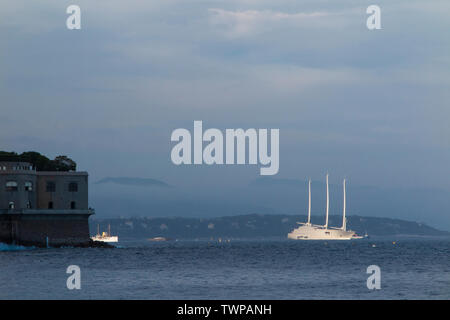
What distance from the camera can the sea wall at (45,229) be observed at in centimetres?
13425

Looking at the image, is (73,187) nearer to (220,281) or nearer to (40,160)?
(40,160)

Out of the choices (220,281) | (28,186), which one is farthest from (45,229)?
(220,281)

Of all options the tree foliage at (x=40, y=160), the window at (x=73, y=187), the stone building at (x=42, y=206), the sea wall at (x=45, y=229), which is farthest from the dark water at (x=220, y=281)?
the tree foliage at (x=40, y=160)

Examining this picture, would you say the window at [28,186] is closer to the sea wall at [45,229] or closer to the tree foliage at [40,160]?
the sea wall at [45,229]

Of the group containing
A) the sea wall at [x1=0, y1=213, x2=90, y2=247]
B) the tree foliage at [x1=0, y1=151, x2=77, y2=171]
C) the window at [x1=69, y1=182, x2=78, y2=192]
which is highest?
the tree foliage at [x1=0, y1=151, x2=77, y2=171]

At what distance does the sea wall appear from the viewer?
13425 centimetres

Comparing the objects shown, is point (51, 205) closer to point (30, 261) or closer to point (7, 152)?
point (7, 152)

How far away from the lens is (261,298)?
54.3 m

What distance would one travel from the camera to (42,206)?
14150 cm

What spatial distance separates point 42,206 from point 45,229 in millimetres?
4467

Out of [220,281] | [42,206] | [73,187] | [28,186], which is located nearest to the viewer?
[220,281]

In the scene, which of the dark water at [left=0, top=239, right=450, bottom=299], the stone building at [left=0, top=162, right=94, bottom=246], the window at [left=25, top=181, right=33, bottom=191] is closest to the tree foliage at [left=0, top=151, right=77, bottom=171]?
the stone building at [left=0, top=162, right=94, bottom=246]

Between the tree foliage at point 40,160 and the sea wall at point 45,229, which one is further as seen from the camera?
the tree foliage at point 40,160

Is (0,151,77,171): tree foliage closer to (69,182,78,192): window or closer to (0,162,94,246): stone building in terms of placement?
(0,162,94,246): stone building
